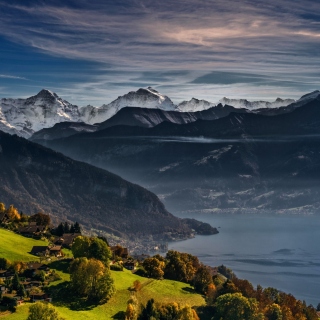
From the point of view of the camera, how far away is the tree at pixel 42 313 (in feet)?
208

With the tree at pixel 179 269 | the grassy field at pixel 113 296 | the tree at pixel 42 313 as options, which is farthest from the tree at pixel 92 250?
the tree at pixel 42 313

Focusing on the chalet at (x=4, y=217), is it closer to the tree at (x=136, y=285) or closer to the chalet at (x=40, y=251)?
the chalet at (x=40, y=251)

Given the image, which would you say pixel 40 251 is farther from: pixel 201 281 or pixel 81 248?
pixel 201 281

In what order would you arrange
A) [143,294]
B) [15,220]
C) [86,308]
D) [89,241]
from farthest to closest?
1. [15,220]
2. [89,241]
3. [143,294]
4. [86,308]

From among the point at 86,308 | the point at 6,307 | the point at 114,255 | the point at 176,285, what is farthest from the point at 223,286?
the point at 6,307

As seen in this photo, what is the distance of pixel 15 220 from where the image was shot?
391 ft

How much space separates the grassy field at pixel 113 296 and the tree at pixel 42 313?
11.1ft

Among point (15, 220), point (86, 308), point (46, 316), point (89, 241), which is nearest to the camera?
point (46, 316)

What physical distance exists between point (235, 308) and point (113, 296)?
17.6 meters

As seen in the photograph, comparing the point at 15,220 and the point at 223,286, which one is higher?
the point at 15,220

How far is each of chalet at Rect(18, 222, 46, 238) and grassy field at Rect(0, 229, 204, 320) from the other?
318 cm

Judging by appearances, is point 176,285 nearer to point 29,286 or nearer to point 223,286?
point 223,286

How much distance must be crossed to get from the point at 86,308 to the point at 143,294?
1294cm

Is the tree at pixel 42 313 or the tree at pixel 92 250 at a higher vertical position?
the tree at pixel 92 250
